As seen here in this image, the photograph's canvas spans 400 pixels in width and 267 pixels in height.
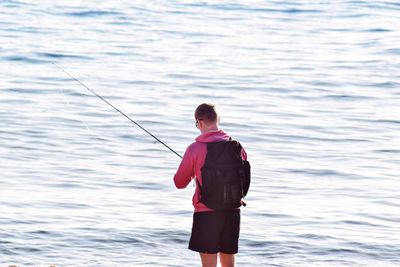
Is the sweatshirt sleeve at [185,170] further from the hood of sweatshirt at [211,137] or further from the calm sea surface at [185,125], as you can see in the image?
the calm sea surface at [185,125]

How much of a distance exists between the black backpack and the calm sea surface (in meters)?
2.46

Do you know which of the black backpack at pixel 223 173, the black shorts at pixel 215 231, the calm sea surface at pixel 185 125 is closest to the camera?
the black backpack at pixel 223 173

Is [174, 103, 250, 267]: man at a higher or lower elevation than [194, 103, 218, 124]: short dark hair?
lower

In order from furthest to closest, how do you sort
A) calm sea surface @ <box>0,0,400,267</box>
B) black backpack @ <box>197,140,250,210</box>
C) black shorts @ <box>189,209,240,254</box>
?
calm sea surface @ <box>0,0,400,267</box> → black shorts @ <box>189,209,240,254</box> → black backpack @ <box>197,140,250,210</box>

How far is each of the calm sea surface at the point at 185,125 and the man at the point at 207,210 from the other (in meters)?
2.21

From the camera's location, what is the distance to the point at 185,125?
15781 mm

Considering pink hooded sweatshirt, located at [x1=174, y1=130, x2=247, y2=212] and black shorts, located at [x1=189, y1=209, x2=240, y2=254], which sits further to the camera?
black shorts, located at [x1=189, y1=209, x2=240, y2=254]

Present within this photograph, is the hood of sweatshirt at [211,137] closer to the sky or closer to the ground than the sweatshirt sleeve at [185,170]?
closer to the sky

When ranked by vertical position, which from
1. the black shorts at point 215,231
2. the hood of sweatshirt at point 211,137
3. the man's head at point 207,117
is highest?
the man's head at point 207,117

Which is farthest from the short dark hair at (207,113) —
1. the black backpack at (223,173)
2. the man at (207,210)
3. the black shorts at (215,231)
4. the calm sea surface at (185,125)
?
the calm sea surface at (185,125)

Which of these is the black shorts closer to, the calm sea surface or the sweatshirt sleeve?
the sweatshirt sleeve

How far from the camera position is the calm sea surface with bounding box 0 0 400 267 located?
9555 mm

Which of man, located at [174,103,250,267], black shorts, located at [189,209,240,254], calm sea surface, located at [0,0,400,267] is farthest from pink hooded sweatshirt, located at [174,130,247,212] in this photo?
calm sea surface, located at [0,0,400,267]

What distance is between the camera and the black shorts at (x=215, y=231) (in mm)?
6484
